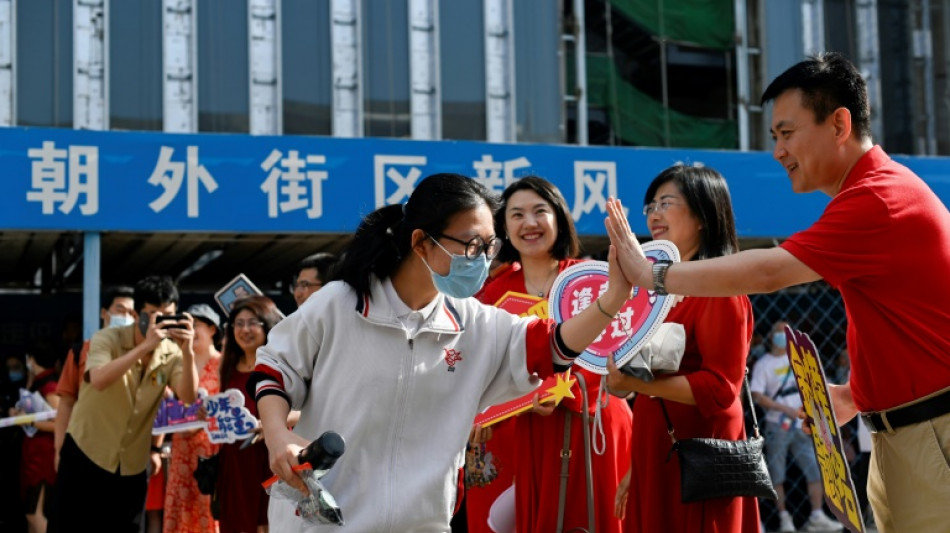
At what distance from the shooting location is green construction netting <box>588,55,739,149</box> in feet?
55.2

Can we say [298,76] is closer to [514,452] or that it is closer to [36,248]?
[36,248]

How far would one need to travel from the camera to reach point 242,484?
6766mm

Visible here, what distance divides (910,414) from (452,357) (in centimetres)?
121

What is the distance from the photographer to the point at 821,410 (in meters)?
3.41

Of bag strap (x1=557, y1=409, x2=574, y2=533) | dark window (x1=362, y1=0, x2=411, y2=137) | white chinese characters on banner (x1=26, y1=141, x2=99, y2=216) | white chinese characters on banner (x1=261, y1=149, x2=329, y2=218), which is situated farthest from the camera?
dark window (x1=362, y1=0, x2=411, y2=137)

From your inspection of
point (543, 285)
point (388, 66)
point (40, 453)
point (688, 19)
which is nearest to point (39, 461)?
point (40, 453)

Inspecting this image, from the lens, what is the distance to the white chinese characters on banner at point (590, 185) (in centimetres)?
870

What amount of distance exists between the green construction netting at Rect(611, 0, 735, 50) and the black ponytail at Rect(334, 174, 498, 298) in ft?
46.1

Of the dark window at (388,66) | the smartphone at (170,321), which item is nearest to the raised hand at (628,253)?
the smartphone at (170,321)

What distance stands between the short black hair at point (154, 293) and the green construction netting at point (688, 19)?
446 inches

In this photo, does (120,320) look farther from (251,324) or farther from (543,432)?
(543,432)

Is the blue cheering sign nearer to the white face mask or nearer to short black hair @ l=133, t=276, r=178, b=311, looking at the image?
short black hair @ l=133, t=276, r=178, b=311

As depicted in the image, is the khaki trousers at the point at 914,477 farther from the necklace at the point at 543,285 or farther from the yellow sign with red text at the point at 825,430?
the necklace at the point at 543,285

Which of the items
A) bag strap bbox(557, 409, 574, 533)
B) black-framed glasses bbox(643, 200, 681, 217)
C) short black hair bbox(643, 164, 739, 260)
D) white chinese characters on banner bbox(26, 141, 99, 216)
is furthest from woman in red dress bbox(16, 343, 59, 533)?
short black hair bbox(643, 164, 739, 260)
